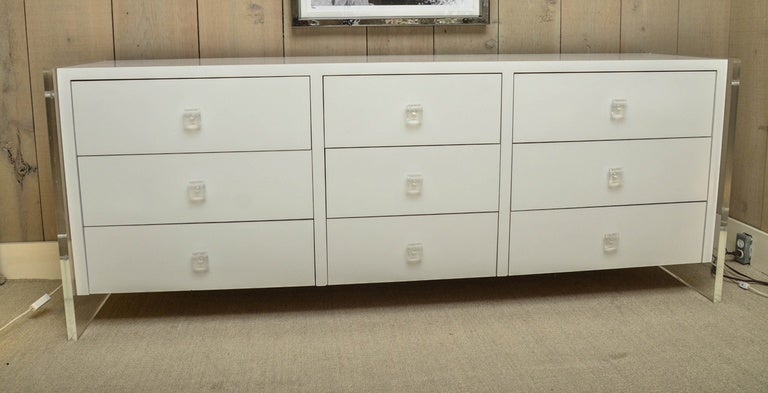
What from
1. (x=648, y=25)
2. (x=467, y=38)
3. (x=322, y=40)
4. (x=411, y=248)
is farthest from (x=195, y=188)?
(x=648, y=25)

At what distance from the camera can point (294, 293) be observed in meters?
2.24

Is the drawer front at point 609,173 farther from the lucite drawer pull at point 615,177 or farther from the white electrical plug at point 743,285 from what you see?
the white electrical plug at point 743,285

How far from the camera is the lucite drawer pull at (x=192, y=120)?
1.86 meters

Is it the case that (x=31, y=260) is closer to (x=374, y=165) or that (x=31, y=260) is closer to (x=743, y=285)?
(x=374, y=165)

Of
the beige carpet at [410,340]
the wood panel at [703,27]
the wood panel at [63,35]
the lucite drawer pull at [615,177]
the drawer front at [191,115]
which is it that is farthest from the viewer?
the wood panel at [703,27]

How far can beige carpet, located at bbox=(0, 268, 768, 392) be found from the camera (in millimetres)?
1683

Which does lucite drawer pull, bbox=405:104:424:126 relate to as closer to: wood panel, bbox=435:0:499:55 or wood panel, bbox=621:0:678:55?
wood panel, bbox=435:0:499:55

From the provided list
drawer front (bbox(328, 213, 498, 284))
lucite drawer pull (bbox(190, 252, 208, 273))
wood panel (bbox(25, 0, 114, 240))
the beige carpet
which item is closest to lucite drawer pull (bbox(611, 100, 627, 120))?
drawer front (bbox(328, 213, 498, 284))

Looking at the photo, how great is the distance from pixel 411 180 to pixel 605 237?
0.55 metres

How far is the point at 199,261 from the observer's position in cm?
194

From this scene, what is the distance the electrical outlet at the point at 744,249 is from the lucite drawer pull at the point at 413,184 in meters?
1.14

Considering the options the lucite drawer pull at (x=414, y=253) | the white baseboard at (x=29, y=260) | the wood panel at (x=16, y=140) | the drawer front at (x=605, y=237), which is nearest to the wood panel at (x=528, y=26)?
the drawer front at (x=605, y=237)

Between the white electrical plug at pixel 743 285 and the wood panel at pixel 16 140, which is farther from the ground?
the wood panel at pixel 16 140

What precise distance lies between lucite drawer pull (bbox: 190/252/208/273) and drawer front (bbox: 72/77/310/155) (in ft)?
0.85
